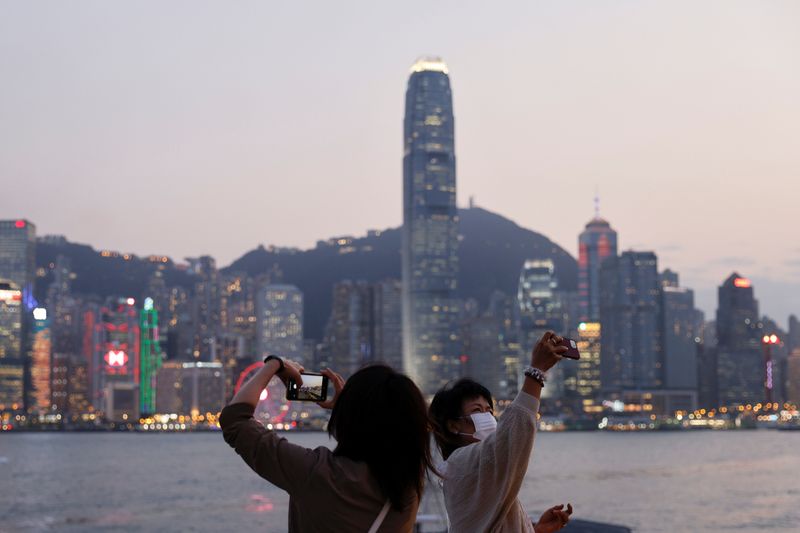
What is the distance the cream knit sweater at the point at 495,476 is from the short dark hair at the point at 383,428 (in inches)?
14.0

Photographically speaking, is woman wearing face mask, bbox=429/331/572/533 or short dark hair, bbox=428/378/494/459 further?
short dark hair, bbox=428/378/494/459

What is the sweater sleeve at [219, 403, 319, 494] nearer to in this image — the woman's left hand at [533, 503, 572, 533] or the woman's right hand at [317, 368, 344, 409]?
the woman's right hand at [317, 368, 344, 409]

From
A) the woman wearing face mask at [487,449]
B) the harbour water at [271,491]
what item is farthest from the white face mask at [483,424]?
→ the harbour water at [271,491]

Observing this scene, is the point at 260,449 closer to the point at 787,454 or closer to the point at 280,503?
the point at 280,503

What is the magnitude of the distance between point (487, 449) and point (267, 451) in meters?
0.89

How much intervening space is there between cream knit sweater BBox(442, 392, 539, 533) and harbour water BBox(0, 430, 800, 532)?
1983 inches

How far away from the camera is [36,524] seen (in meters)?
61.3

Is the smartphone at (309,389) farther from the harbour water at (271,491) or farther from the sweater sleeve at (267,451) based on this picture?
the harbour water at (271,491)

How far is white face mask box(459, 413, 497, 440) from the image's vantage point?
4871 millimetres

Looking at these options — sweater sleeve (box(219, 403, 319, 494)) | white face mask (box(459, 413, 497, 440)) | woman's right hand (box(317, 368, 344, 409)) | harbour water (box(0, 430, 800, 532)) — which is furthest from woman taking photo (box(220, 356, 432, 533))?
harbour water (box(0, 430, 800, 532))

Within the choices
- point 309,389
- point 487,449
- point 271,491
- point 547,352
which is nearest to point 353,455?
point 309,389

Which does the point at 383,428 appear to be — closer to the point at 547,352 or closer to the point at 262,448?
the point at 262,448

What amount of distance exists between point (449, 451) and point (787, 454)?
14507 cm

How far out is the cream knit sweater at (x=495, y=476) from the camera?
4.45 metres
